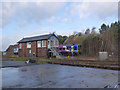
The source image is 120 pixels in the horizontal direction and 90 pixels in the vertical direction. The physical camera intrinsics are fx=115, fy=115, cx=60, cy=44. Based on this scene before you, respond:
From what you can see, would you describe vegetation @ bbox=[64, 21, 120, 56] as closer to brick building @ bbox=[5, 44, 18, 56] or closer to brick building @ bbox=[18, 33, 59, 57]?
brick building @ bbox=[18, 33, 59, 57]

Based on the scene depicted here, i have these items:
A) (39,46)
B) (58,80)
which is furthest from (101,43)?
(58,80)

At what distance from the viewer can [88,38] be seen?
2950 centimetres

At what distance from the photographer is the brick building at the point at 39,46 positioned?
25513 mm

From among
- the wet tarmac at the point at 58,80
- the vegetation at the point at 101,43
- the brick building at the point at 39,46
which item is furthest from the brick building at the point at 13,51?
the wet tarmac at the point at 58,80

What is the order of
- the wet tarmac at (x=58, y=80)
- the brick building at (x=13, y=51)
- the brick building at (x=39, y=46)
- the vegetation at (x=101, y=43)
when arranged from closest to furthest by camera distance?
the wet tarmac at (x=58, y=80) < the vegetation at (x=101, y=43) < the brick building at (x=39, y=46) < the brick building at (x=13, y=51)

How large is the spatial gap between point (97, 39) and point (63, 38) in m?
22.1

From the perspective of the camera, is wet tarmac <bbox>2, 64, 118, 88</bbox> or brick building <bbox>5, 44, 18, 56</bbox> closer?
wet tarmac <bbox>2, 64, 118, 88</bbox>

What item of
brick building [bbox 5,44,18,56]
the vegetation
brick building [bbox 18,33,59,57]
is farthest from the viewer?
brick building [bbox 5,44,18,56]

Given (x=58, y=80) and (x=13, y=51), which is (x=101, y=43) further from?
(x=13, y=51)

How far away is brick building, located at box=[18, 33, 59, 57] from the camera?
25.5 meters

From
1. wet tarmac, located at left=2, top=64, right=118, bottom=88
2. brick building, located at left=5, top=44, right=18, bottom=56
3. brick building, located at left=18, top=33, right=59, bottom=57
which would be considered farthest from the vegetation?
brick building, located at left=5, top=44, right=18, bottom=56

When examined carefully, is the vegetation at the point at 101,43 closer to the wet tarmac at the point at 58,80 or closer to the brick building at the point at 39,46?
the brick building at the point at 39,46

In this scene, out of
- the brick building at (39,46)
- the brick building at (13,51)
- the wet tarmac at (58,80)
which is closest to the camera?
the wet tarmac at (58,80)

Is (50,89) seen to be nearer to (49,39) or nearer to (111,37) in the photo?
(49,39)
